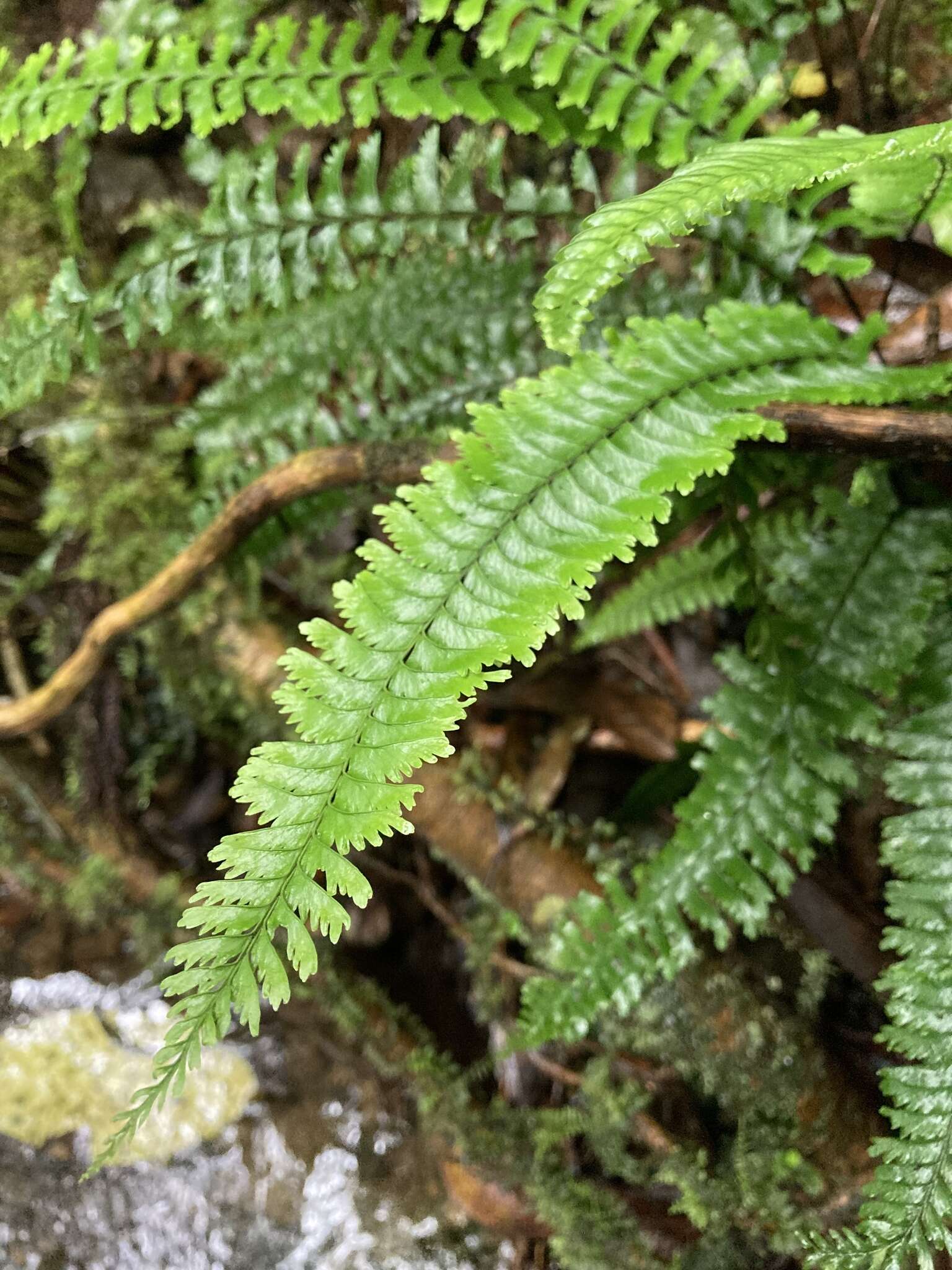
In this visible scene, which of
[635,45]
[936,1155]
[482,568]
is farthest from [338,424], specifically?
[936,1155]

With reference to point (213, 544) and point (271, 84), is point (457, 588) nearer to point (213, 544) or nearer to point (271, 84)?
point (271, 84)

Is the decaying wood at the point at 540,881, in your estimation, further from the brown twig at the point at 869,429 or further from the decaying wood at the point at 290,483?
the brown twig at the point at 869,429

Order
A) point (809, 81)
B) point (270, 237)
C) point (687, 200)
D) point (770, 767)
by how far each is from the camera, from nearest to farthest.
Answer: point (687, 200)
point (770, 767)
point (270, 237)
point (809, 81)

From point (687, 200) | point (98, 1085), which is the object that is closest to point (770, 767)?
point (687, 200)

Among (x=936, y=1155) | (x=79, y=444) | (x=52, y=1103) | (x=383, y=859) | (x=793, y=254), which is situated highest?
(x=793, y=254)

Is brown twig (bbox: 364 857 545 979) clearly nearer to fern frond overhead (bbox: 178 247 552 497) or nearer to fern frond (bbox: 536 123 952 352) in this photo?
fern frond overhead (bbox: 178 247 552 497)

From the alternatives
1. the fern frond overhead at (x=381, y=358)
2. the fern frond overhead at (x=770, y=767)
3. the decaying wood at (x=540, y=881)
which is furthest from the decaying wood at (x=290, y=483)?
the decaying wood at (x=540, y=881)

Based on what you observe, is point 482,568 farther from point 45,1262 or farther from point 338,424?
point 45,1262
